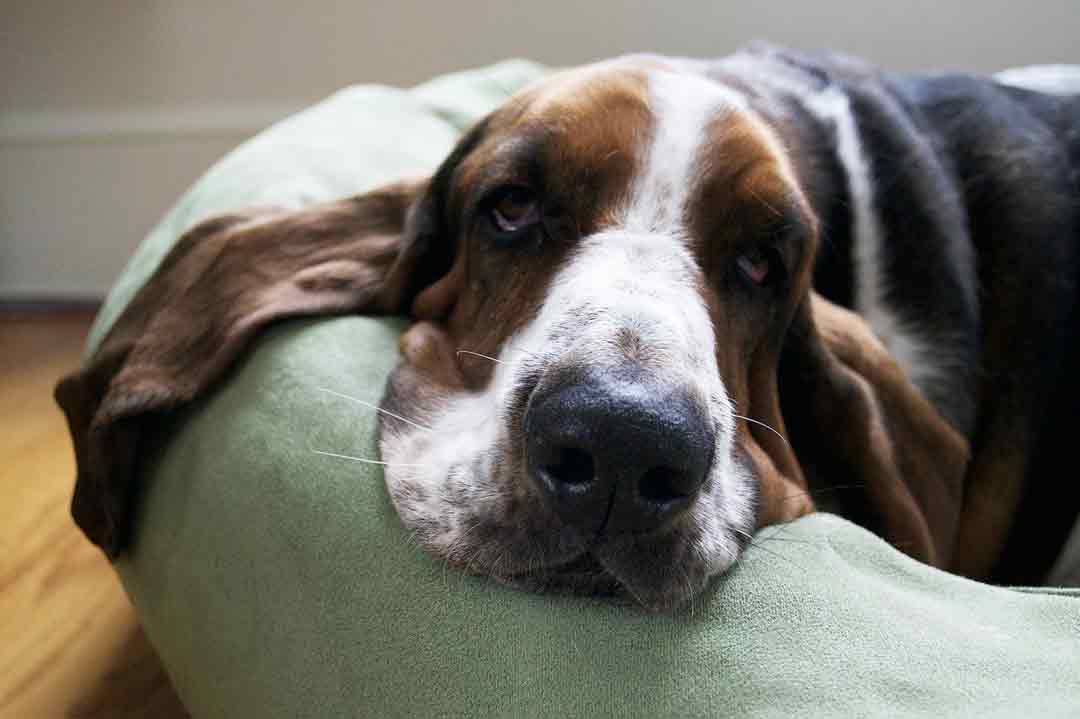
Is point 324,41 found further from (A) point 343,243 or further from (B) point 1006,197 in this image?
(B) point 1006,197

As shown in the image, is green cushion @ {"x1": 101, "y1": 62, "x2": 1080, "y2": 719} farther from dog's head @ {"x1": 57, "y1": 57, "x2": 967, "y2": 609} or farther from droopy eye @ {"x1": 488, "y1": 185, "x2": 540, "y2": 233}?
droopy eye @ {"x1": 488, "y1": 185, "x2": 540, "y2": 233}

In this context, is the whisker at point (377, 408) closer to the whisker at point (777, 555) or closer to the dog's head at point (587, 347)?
the dog's head at point (587, 347)

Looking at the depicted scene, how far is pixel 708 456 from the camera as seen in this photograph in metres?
1.17

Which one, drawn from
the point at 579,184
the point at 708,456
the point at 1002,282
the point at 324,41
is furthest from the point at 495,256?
the point at 324,41

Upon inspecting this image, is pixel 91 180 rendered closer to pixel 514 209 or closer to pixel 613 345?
pixel 514 209

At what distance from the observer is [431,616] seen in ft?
3.95

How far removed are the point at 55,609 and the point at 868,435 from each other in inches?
65.8

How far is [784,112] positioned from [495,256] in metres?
0.81

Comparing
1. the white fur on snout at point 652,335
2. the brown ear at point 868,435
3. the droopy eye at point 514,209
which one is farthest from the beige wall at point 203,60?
the white fur on snout at point 652,335

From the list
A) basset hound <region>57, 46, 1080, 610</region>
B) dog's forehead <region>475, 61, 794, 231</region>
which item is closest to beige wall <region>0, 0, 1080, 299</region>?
basset hound <region>57, 46, 1080, 610</region>

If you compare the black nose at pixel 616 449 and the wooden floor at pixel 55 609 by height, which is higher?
the black nose at pixel 616 449

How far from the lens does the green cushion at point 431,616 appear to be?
1095mm

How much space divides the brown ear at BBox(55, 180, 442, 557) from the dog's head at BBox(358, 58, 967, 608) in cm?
9

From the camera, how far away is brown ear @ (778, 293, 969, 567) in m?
1.69
